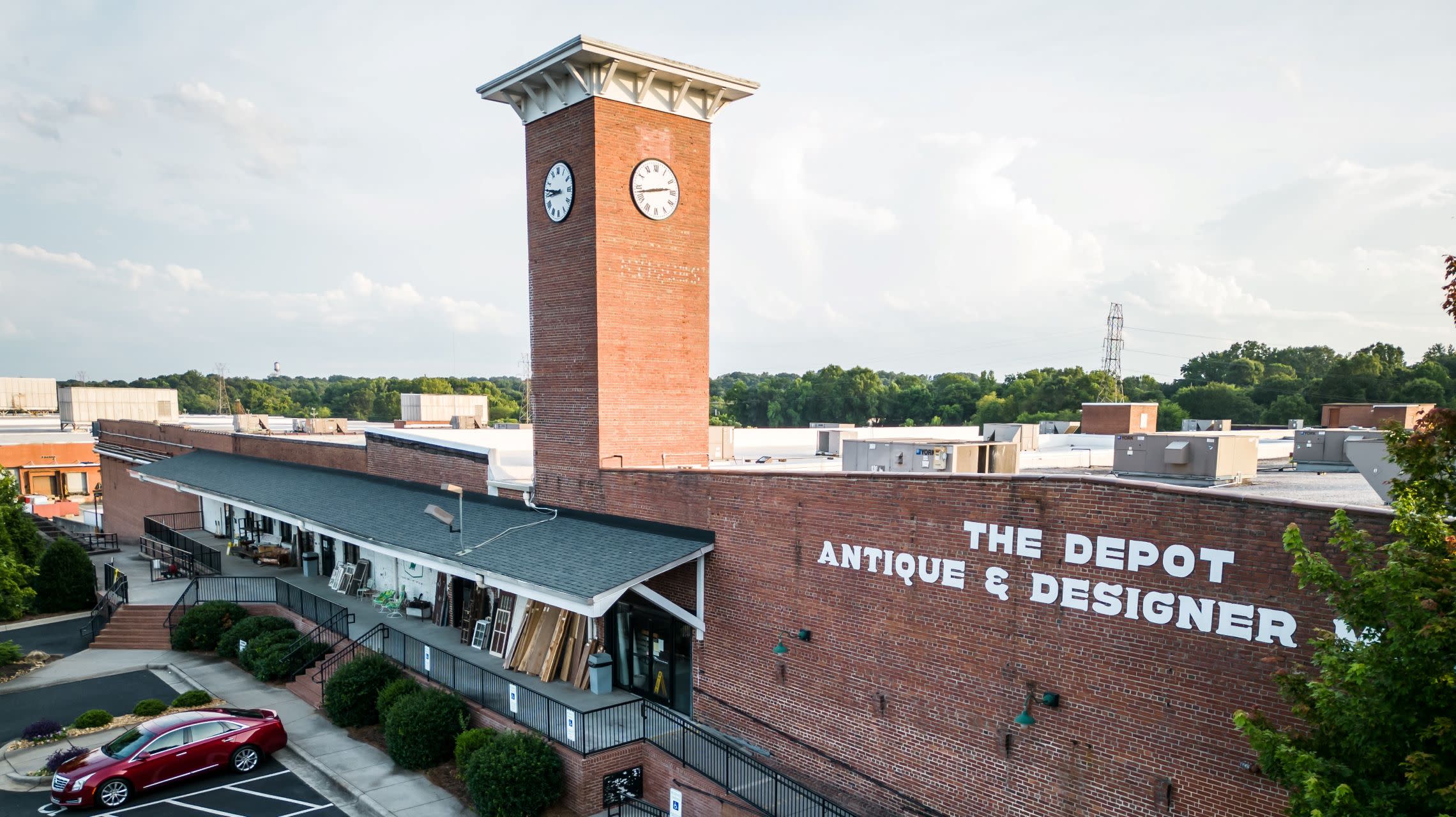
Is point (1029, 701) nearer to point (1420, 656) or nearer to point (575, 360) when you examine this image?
point (1420, 656)

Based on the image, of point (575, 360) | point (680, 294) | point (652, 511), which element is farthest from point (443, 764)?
point (680, 294)

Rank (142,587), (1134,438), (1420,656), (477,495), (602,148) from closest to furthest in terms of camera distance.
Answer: (1420,656) < (1134,438) < (602,148) < (477,495) < (142,587)

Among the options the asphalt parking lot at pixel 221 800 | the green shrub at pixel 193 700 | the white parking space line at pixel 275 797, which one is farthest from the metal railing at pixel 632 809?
the green shrub at pixel 193 700

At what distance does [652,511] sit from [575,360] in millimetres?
4054

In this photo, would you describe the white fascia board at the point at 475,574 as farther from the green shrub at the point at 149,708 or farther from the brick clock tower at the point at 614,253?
the green shrub at the point at 149,708

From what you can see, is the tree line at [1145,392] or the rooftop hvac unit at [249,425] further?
the tree line at [1145,392]

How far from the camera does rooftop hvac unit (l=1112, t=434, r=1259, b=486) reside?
587 inches

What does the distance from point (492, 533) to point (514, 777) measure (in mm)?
6484

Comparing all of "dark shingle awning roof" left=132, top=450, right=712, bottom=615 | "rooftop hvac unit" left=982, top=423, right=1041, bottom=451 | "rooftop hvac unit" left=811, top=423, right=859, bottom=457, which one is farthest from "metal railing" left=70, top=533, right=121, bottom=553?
"rooftop hvac unit" left=982, top=423, right=1041, bottom=451

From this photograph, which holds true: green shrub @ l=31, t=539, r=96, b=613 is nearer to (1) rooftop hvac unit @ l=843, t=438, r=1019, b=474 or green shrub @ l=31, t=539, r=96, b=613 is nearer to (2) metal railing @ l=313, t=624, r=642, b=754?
(2) metal railing @ l=313, t=624, r=642, b=754

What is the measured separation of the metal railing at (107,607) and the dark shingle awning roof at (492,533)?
428 cm

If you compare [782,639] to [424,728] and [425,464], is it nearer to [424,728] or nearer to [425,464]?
[424,728]

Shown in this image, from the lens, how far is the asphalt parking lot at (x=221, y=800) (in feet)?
52.5

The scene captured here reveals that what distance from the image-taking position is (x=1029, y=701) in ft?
35.9
